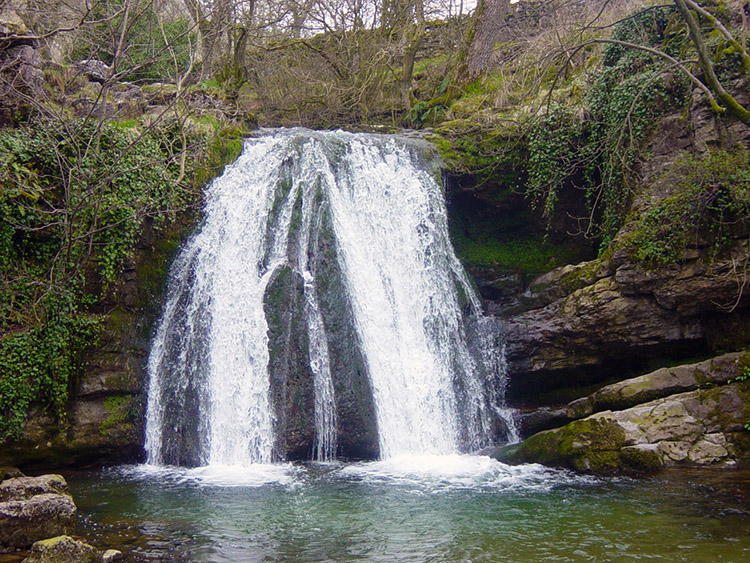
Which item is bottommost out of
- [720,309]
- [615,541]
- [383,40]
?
[615,541]

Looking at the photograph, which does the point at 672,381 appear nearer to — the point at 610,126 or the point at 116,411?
the point at 610,126

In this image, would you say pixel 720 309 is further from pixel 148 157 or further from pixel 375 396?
pixel 148 157

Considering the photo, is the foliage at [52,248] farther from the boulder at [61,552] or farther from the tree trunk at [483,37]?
the tree trunk at [483,37]

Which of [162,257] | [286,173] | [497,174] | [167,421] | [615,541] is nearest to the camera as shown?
[615,541]

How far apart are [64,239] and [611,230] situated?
8802mm

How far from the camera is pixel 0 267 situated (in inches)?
318

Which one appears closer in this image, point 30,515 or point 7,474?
point 30,515

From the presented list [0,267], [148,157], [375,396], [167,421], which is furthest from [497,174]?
[0,267]

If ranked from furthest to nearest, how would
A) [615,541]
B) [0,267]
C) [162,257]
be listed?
1. [162,257]
2. [0,267]
3. [615,541]

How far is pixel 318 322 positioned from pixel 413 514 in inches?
147

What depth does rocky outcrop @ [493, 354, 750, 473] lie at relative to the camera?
23.5 feet

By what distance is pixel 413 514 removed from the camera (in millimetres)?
5824

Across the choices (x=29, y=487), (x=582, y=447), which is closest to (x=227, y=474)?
(x=29, y=487)

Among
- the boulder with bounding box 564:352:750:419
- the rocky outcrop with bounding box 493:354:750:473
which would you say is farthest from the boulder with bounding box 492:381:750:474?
the boulder with bounding box 564:352:750:419
